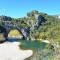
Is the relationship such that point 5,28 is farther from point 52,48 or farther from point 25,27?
point 52,48

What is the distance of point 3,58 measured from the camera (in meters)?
51.0

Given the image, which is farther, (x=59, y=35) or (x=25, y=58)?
(x=59, y=35)

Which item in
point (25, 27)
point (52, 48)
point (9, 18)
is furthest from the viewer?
point (9, 18)

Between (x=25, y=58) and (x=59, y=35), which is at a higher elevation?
Answer: (x=59, y=35)

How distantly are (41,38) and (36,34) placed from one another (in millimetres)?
5291

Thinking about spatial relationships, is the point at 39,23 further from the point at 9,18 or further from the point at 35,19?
the point at 9,18

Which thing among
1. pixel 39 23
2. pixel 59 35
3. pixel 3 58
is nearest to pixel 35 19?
pixel 39 23

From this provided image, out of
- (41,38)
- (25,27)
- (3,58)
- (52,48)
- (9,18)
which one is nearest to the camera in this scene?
(3,58)

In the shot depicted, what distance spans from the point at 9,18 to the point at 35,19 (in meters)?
18.9

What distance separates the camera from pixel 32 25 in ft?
393

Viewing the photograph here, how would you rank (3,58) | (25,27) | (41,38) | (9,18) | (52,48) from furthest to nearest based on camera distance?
(9,18) < (25,27) < (41,38) < (52,48) < (3,58)

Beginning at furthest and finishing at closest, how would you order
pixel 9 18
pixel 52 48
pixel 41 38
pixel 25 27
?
1. pixel 9 18
2. pixel 25 27
3. pixel 41 38
4. pixel 52 48

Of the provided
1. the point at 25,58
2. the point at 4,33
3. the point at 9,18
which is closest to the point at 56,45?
the point at 25,58

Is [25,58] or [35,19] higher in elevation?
[35,19]
